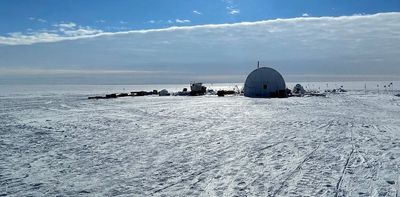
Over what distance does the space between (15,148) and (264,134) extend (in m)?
8.91

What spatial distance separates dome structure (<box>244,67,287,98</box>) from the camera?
52812 mm

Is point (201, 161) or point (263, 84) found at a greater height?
point (263, 84)

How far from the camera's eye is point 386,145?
12.6 metres

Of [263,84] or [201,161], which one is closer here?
[201,161]

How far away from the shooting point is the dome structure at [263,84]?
52.8m

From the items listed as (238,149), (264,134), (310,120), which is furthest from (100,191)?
(310,120)

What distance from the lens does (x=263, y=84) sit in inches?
2087

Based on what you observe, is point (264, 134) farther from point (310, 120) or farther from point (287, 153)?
point (310, 120)

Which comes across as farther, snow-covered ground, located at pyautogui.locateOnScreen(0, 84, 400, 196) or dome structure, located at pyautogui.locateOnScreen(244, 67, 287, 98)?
dome structure, located at pyautogui.locateOnScreen(244, 67, 287, 98)

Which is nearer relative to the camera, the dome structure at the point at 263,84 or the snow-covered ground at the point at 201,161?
the snow-covered ground at the point at 201,161

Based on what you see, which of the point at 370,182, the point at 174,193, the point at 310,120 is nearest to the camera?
the point at 174,193

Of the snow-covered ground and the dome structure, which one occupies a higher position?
the dome structure

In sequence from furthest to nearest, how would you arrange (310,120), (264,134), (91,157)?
(310,120)
(264,134)
(91,157)

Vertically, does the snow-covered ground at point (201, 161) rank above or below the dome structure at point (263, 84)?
below
